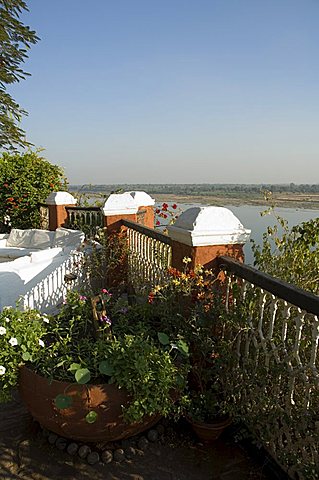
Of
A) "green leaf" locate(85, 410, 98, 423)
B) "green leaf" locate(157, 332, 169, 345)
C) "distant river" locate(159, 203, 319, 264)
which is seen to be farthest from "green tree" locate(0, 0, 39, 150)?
"green leaf" locate(85, 410, 98, 423)

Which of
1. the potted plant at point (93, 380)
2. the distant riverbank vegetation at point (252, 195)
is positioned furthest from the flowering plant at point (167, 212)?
the potted plant at point (93, 380)

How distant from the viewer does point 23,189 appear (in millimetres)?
10273

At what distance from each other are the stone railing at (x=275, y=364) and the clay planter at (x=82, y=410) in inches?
26.6

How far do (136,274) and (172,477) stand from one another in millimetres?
2746

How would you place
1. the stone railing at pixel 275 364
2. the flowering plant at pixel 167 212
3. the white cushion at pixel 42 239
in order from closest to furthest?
the stone railing at pixel 275 364 → the flowering plant at pixel 167 212 → the white cushion at pixel 42 239

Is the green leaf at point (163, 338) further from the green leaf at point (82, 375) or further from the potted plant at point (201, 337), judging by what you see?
the green leaf at point (82, 375)

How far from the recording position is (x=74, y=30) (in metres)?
6.12

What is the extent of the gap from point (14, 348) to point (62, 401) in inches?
Answer: 20.9

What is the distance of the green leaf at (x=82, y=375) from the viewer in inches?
84.0

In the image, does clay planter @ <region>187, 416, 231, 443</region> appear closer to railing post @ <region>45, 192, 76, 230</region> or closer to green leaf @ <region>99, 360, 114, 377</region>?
green leaf @ <region>99, 360, 114, 377</region>

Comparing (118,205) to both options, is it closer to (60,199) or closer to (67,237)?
(67,237)

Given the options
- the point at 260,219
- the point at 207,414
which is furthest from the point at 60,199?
the point at 207,414

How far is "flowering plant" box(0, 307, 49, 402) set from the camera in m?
2.33

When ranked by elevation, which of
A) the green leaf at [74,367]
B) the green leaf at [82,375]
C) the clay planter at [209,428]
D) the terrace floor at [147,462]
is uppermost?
the green leaf at [74,367]
